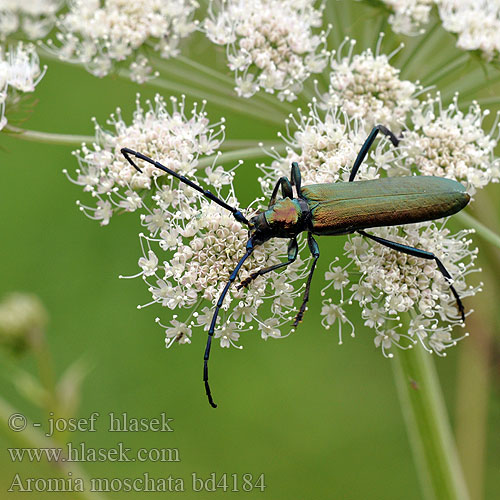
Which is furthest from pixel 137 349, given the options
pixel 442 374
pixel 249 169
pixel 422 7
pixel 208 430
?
pixel 422 7

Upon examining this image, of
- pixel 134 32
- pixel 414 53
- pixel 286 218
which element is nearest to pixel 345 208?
pixel 286 218

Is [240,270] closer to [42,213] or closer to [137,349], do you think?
[137,349]

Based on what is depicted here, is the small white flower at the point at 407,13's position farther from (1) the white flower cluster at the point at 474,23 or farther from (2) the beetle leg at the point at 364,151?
(2) the beetle leg at the point at 364,151

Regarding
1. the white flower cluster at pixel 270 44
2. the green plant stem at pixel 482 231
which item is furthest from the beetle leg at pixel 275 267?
the white flower cluster at pixel 270 44

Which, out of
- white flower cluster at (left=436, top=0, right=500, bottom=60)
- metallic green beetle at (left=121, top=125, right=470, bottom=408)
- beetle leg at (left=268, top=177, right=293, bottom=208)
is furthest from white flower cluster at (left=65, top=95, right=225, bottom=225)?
white flower cluster at (left=436, top=0, right=500, bottom=60)

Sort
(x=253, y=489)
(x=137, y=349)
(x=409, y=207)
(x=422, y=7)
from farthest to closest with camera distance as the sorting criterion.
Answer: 1. (x=137, y=349)
2. (x=253, y=489)
3. (x=422, y=7)
4. (x=409, y=207)

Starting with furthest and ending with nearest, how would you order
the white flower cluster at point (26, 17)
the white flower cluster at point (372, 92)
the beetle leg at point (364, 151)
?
1. the white flower cluster at point (26, 17)
2. the white flower cluster at point (372, 92)
3. the beetle leg at point (364, 151)

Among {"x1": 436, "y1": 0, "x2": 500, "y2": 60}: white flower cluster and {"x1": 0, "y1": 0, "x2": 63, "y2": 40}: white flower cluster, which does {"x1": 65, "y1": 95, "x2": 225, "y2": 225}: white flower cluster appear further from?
{"x1": 436, "y1": 0, "x2": 500, "y2": 60}: white flower cluster
